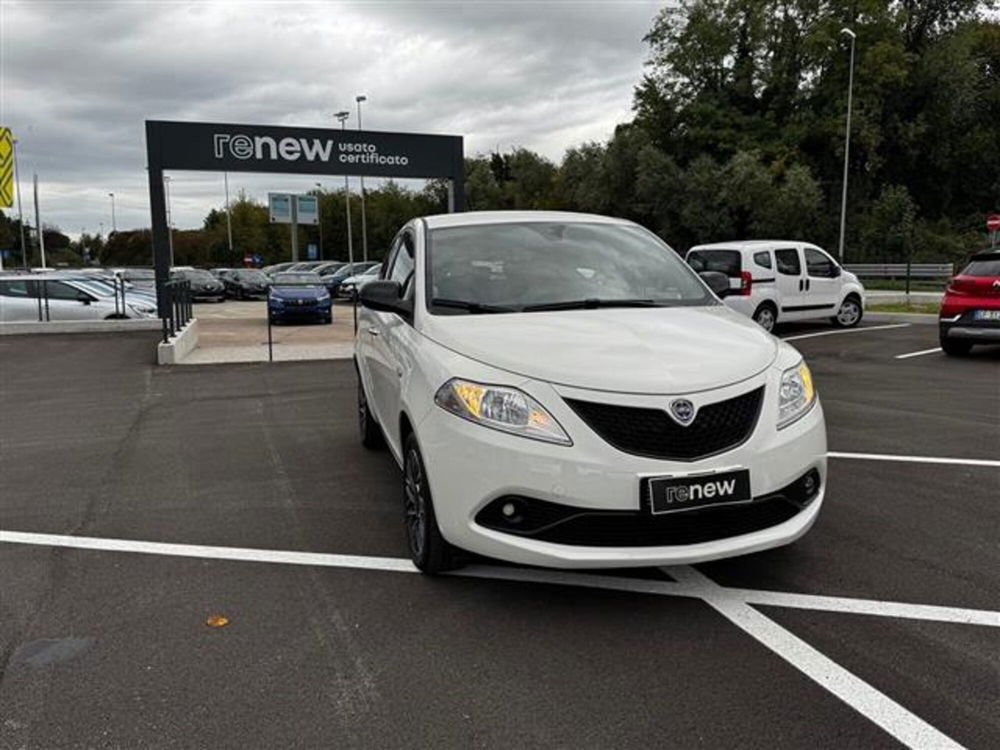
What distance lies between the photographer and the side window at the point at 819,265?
52.9ft

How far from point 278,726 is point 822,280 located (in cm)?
1553

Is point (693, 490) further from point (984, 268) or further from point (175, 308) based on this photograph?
point (175, 308)

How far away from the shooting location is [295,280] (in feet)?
74.9

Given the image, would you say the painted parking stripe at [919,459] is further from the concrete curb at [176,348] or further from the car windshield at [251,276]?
the car windshield at [251,276]

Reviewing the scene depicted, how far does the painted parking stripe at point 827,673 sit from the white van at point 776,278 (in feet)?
38.6

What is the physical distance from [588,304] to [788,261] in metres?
12.6

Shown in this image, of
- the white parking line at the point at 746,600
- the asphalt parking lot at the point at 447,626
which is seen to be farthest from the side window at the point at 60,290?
the white parking line at the point at 746,600

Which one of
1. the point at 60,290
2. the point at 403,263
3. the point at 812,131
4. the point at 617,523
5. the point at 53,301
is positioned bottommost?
the point at 617,523

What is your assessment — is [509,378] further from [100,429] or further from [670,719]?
[100,429]

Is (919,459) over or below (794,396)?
below

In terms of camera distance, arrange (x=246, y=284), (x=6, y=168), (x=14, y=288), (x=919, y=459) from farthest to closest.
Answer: (x=246, y=284) → (x=6, y=168) → (x=14, y=288) → (x=919, y=459)

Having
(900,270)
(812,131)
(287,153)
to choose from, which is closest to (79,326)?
(287,153)

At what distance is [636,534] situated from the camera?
10.9 feet

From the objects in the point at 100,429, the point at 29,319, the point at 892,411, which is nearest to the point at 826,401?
the point at 892,411
